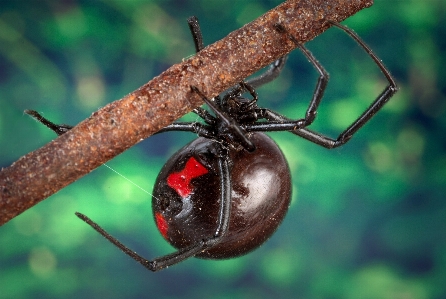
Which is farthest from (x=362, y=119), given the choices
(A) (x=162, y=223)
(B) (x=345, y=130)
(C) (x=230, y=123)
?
(A) (x=162, y=223)

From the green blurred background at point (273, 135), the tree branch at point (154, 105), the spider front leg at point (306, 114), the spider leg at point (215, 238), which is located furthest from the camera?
the green blurred background at point (273, 135)

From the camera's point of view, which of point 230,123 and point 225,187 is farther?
point 225,187

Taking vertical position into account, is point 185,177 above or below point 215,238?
above

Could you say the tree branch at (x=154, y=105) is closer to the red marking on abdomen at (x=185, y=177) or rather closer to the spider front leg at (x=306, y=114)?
the spider front leg at (x=306, y=114)

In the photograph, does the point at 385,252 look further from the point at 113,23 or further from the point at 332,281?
the point at 113,23

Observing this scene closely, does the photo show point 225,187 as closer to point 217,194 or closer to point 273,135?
point 217,194

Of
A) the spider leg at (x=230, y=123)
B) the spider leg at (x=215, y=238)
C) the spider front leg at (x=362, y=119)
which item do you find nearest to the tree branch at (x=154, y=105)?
the spider leg at (x=230, y=123)

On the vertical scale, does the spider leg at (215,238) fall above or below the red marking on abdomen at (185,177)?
below
